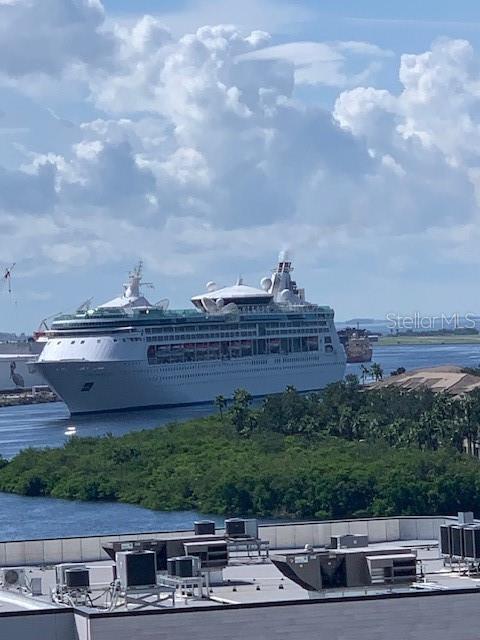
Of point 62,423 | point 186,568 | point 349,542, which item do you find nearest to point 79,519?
point 349,542

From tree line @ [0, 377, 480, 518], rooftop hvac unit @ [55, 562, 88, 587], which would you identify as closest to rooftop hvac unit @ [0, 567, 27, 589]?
rooftop hvac unit @ [55, 562, 88, 587]

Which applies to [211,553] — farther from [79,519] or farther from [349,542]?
[79,519]

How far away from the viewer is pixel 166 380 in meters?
128

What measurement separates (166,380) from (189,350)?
440 centimetres

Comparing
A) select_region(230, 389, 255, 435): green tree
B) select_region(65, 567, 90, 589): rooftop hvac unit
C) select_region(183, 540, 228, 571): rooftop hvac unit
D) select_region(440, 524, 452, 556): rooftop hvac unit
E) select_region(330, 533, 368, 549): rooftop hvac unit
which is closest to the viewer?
select_region(65, 567, 90, 589): rooftop hvac unit

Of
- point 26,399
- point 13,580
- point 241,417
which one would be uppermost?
point 26,399

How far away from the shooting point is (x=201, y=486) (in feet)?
227

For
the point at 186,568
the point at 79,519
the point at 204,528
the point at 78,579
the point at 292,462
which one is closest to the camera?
the point at 78,579

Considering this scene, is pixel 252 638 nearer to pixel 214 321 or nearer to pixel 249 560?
pixel 249 560

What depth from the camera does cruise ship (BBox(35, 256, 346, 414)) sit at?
12531cm

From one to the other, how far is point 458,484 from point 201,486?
1021 centimetres

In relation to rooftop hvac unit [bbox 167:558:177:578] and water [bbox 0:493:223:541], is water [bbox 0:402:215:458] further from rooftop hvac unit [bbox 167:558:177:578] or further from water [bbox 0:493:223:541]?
rooftop hvac unit [bbox 167:558:177:578]

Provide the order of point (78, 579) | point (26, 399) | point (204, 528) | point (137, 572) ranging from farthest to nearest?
point (26, 399)
point (204, 528)
point (78, 579)
point (137, 572)

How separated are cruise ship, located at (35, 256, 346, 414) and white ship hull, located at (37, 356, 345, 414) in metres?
0.07
